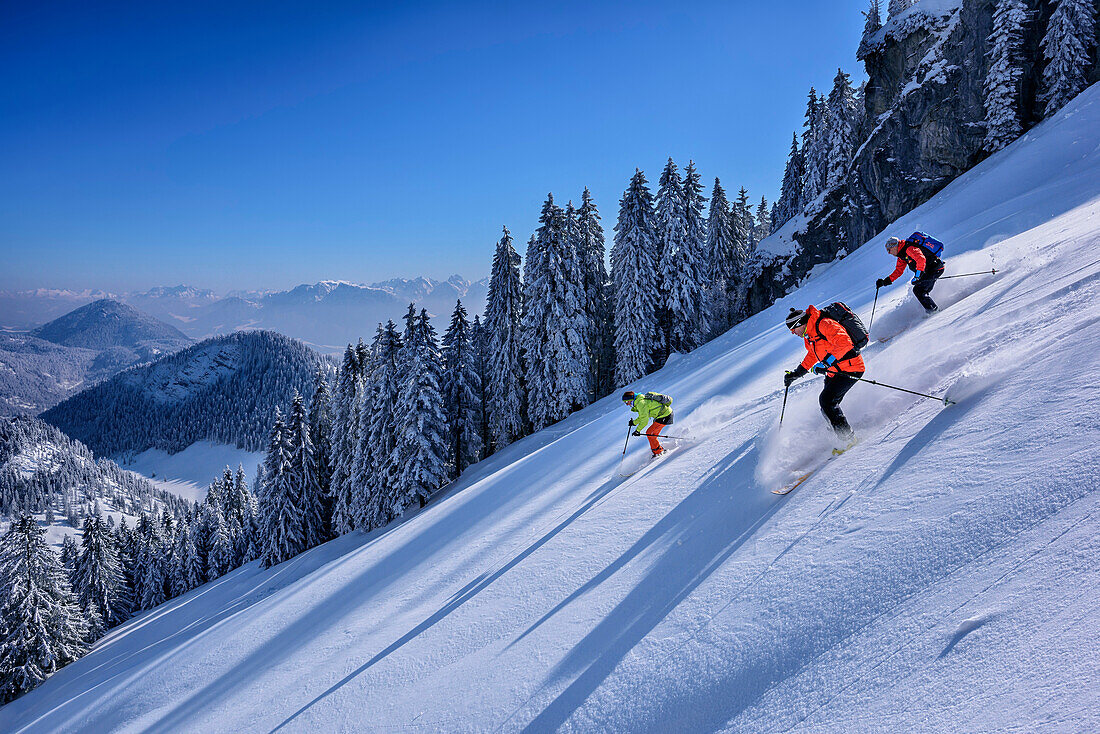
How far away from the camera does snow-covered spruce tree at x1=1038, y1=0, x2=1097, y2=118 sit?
71.2ft

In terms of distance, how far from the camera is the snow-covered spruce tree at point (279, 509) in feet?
111

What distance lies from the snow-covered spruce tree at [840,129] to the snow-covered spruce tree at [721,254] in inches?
328

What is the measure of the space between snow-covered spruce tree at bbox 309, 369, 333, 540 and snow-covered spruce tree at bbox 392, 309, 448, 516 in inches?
500

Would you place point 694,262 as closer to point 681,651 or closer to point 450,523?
point 450,523

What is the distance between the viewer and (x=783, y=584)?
13.3 ft

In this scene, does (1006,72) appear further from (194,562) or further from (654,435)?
(194,562)

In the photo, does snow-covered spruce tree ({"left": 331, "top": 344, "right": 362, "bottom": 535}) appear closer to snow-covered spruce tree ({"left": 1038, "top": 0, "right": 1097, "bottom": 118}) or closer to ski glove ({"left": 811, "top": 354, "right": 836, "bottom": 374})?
ski glove ({"left": 811, "top": 354, "right": 836, "bottom": 374})

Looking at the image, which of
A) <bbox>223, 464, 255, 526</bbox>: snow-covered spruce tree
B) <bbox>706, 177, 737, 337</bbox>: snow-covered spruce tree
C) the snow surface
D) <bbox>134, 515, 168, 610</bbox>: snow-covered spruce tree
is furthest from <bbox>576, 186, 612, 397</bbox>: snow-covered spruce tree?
the snow surface

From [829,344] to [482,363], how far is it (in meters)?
30.9

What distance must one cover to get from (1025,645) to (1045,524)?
94cm

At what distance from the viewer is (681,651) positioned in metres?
4.06

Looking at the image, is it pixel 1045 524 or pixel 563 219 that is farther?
pixel 563 219

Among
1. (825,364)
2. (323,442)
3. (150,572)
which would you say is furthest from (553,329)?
(150,572)

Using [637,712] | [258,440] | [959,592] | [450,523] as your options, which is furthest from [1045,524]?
[258,440]
